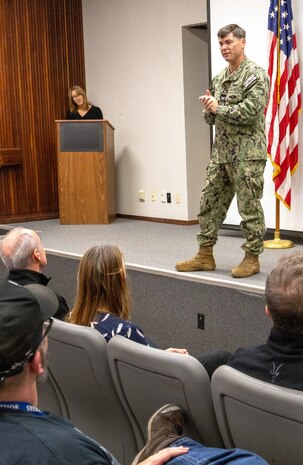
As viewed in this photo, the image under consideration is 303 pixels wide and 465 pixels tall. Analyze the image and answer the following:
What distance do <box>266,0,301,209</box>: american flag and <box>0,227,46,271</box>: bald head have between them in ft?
10.2

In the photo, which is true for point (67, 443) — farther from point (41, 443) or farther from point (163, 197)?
point (163, 197)

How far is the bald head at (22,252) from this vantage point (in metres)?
3.10

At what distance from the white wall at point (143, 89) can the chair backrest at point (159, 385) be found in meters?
5.35

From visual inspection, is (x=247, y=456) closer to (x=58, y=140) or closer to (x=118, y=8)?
(x=58, y=140)

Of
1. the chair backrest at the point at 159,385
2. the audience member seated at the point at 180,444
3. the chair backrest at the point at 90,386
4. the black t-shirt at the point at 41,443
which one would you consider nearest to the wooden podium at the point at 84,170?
the chair backrest at the point at 90,386

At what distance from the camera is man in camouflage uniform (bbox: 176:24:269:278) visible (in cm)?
423

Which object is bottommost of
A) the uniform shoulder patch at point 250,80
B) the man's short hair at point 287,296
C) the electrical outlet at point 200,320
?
the electrical outlet at point 200,320

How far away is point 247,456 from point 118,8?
24.1 ft

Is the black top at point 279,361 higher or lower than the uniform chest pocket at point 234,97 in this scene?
lower

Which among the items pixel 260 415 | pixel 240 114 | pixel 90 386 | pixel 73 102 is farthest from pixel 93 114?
pixel 260 415

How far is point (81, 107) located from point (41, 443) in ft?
22.9

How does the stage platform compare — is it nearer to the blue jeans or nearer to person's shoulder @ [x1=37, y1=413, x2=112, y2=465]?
the blue jeans

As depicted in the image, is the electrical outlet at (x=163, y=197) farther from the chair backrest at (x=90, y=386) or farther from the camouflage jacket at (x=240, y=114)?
the chair backrest at (x=90, y=386)

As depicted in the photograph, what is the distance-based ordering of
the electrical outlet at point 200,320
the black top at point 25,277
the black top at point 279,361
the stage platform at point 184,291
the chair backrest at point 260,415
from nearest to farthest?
the chair backrest at point 260,415 → the black top at point 279,361 → the black top at point 25,277 → the stage platform at point 184,291 → the electrical outlet at point 200,320
